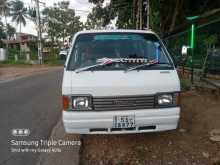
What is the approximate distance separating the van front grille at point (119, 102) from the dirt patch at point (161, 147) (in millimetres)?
800

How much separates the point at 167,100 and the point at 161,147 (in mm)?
903

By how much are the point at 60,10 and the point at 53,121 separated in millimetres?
56811

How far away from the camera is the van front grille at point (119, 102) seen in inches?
160

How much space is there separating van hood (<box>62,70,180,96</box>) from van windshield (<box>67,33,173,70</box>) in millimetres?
347

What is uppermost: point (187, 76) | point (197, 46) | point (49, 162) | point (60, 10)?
point (60, 10)

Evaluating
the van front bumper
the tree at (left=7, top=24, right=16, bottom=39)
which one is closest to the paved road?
the van front bumper

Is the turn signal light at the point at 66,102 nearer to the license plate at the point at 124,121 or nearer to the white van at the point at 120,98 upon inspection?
the white van at the point at 120,98

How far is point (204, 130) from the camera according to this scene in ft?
17.3

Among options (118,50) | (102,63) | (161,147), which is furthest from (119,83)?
(161,147)

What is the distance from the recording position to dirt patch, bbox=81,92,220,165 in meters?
4.20

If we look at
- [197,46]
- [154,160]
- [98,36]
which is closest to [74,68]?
[98,36]

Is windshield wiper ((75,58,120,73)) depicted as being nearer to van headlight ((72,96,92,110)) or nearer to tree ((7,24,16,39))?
van headlight ((72,96,92,110))

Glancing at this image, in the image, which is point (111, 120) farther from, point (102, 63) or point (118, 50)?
point (118, 50)

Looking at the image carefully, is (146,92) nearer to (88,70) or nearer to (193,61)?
(88,70)
